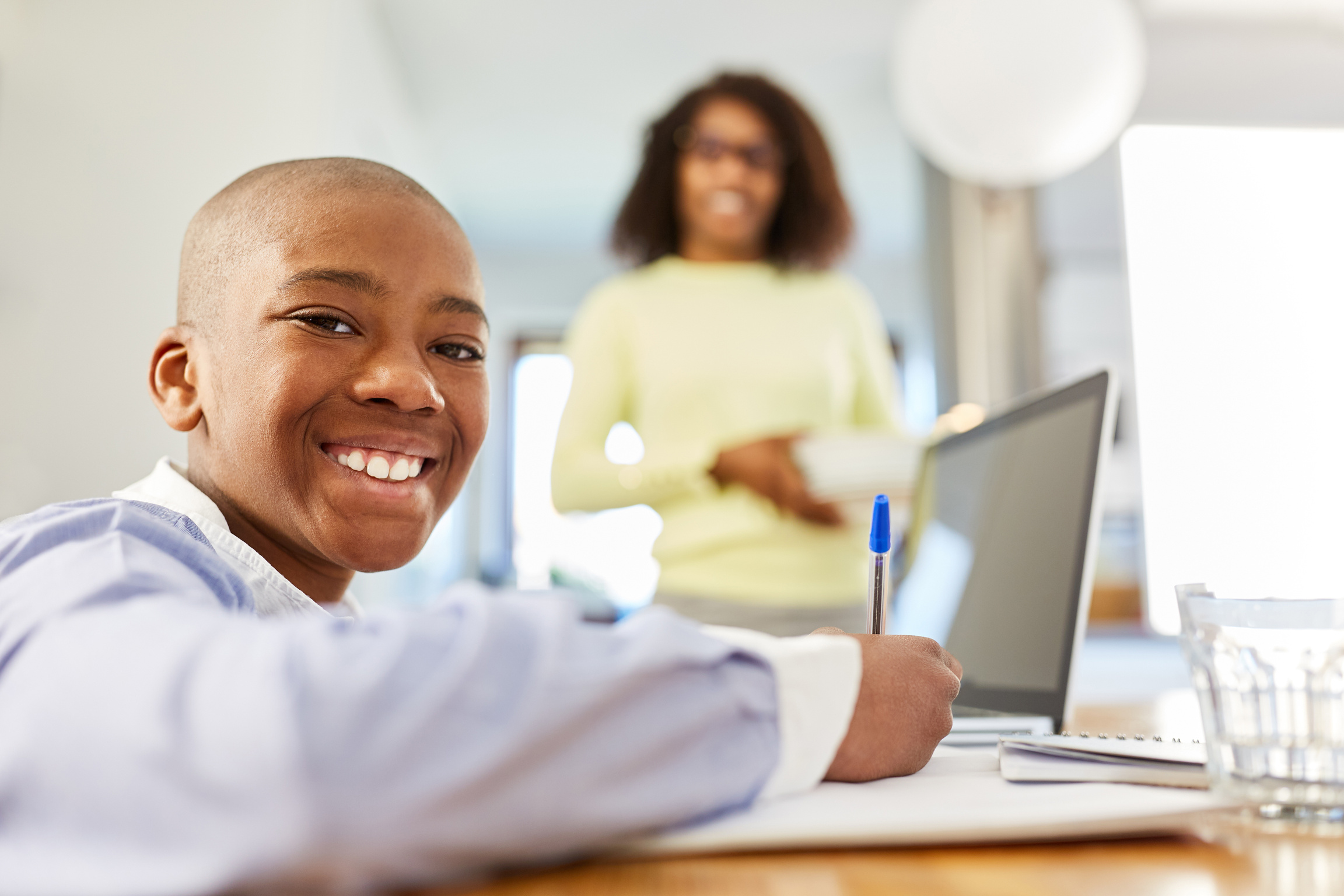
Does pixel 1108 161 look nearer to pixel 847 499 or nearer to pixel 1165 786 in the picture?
pixel 847 499

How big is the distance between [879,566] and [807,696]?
0.23m

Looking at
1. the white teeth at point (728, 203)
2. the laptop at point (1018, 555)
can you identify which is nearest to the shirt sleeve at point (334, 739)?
the laptop at point (1018, 555)

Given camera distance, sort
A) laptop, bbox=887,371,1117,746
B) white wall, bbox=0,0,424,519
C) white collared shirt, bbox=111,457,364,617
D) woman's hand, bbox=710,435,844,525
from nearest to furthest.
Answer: white collared shirt, bbox=111,457,364,617, laptop, bbox=887,371,1117,746, woman's hand, bbox=710,435,844,525, white wall, bbox=0,0,424,519

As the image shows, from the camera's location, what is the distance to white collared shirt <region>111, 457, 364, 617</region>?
545mm

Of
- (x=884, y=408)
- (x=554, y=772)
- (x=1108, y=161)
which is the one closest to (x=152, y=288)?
(x=884, y=408)

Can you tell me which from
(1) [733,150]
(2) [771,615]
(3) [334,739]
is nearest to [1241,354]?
(3) [334,739]

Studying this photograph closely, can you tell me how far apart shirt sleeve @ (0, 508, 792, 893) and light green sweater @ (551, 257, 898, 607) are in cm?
97

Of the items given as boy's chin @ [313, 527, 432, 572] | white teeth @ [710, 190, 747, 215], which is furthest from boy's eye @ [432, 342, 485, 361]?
white teeth @ [710, 190, 747, 215]

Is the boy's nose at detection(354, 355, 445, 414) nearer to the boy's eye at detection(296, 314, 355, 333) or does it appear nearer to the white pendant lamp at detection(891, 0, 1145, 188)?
the boy's eye at detection(296, 314, 355, 333)

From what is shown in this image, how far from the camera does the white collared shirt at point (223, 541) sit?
0.55 m

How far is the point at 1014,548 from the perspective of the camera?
2.94 feet

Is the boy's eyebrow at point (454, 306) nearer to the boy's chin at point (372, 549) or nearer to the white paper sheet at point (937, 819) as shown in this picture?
the boy's chin at point (372, 549)

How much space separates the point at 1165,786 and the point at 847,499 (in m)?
0.72

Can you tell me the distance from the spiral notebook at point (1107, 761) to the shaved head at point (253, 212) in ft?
1.67
